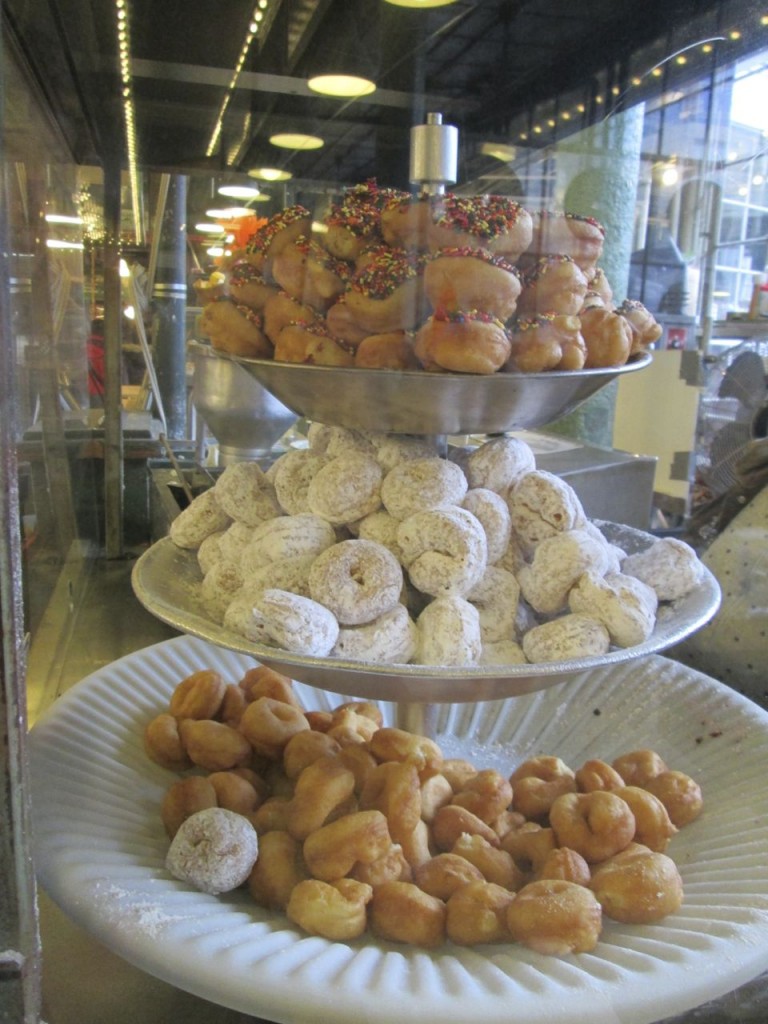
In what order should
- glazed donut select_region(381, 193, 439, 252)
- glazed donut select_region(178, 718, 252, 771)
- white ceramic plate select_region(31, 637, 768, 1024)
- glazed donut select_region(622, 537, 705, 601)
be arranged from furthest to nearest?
glazed donut select_region(178, 718, 252, 771) → glazed donut select_region(622, 537, 705, 601) → glazed donut select_region(381, 193, 439, 252) → white ceramic plate select_region(31, 637, 768, 1024)

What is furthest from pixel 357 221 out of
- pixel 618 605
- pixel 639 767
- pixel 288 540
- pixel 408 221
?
pixel 639 767

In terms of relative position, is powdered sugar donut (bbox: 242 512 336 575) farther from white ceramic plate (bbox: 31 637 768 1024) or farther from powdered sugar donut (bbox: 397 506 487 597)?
white ceramic plate (bbox: 31 637 768 1024)

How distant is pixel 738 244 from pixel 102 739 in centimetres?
80

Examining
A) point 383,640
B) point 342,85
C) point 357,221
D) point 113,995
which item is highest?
point 342,85

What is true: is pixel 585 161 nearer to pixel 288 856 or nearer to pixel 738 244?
pixel 738 244

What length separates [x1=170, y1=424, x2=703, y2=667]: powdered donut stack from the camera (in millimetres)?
693

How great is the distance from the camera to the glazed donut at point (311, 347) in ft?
2.28

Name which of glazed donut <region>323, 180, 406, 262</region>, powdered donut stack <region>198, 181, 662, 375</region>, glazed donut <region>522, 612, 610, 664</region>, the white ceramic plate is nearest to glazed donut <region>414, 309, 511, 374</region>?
powdered donut stack <region>198, 181, 662, 375</region>

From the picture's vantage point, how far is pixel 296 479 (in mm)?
824

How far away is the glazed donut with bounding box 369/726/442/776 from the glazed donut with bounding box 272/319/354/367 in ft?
1.21

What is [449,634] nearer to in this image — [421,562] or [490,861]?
[421,562]

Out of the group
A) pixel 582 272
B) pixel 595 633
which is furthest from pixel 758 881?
pixel 582 272

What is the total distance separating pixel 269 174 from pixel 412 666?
511 mm

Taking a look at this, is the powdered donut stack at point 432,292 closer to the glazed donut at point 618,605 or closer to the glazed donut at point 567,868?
the glazed donut at point 618,605
